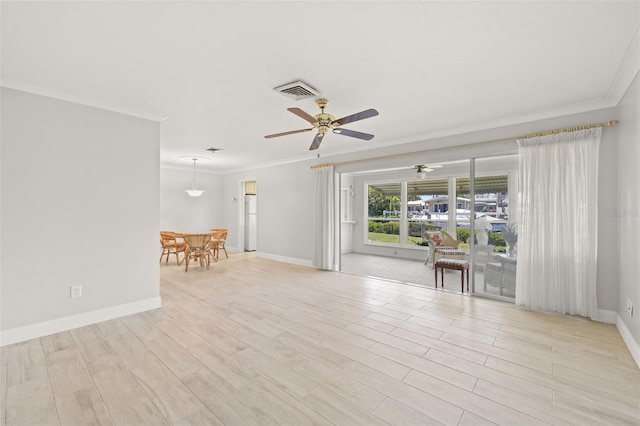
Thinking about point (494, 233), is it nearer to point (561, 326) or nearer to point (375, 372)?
point (561, 326)

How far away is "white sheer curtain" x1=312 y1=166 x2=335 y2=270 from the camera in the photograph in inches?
229

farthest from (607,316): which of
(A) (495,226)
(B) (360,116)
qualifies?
(B) (360,116)

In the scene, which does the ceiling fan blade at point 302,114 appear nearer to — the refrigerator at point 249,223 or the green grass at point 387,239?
the green grass at point 387,239

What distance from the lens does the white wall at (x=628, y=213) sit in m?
2.43

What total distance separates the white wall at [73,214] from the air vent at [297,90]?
77.4 inches

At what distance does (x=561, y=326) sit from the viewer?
3.06m

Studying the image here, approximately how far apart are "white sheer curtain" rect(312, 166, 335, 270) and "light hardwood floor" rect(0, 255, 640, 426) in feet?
7.25

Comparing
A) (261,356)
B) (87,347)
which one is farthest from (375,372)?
(87,347)

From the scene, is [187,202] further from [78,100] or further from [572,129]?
[572,129]

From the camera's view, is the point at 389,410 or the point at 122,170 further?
the point at 122,170

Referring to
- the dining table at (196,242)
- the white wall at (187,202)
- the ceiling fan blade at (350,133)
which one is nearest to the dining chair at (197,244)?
the dining table at (196,242)

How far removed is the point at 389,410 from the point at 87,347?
271 cm

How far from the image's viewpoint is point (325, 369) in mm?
2232

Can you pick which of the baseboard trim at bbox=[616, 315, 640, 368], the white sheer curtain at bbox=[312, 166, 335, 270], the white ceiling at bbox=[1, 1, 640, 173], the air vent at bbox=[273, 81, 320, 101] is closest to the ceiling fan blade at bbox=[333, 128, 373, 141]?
the white ceiling at bbox=[1, 1, 640, 173]
